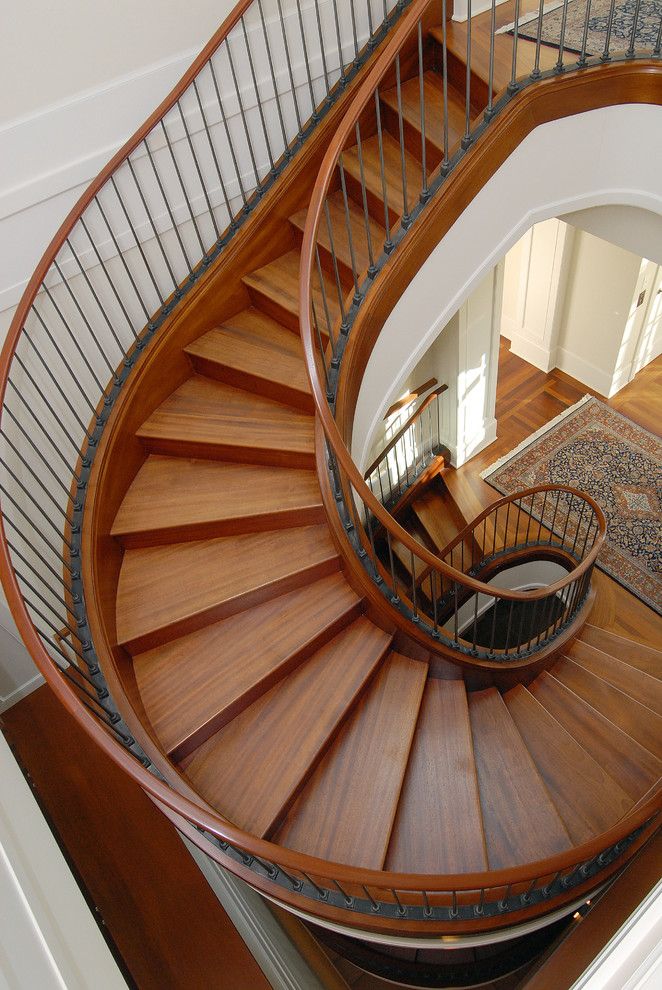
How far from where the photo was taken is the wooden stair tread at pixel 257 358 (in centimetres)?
329

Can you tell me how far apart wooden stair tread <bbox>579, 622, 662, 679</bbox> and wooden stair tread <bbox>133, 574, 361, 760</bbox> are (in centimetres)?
260

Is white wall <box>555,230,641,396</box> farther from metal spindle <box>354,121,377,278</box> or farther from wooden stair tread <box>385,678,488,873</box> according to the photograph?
wooden stair tread <box>385,678,488,873</box>

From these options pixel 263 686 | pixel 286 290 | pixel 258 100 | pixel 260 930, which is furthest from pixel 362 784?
pixel 258 100

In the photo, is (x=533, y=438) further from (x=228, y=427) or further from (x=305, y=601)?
(x=305, y=601)

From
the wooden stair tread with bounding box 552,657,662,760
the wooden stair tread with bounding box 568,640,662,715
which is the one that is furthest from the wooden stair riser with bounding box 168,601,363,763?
the wooden stair tread with bounding box 568,640,662,715

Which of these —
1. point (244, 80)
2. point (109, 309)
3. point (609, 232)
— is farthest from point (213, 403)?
point (609, 232)

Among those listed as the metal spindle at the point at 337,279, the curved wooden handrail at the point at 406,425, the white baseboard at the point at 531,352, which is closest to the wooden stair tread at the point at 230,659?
the metal spindle at the point at 337,279

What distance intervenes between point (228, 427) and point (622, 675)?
2945 mm

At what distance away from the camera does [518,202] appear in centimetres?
355

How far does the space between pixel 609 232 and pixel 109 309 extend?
9.41ft

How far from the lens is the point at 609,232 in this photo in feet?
13.3

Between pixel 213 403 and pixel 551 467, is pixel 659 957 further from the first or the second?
pixel 551 467

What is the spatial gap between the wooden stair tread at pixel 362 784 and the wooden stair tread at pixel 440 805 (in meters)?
0.12

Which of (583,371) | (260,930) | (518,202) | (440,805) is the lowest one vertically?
(440,805)
